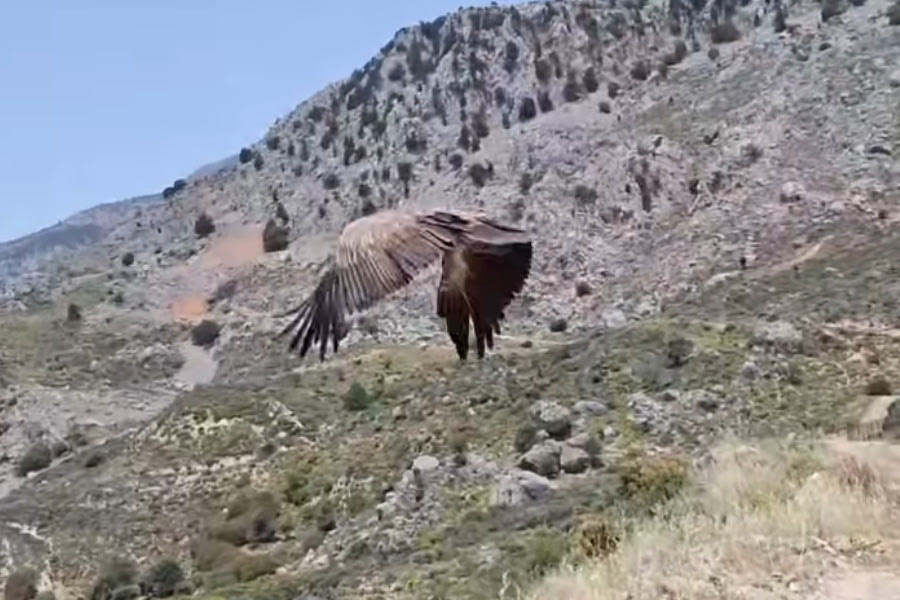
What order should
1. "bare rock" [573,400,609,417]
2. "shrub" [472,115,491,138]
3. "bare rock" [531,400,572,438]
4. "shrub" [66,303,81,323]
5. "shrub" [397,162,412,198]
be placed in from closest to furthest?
"bare rock" [531,400,572,438] → "bare rock" [573,400,609,417] → "shrub" [66,303,81,323] → "shrub" [397,162,412,198] → "shrub" [472,115,491,138]

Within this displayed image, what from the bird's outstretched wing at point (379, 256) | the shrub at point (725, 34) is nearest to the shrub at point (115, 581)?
the bird's outstretched wing at point (379, 256)

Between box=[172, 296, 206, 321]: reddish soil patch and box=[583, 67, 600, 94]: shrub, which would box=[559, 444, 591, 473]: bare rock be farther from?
box=[583, 67, 600, 94]: shrub

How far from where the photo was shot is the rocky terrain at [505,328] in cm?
2006

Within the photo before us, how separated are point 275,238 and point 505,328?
56.1ft

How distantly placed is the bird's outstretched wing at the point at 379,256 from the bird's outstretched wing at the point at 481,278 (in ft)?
0.18

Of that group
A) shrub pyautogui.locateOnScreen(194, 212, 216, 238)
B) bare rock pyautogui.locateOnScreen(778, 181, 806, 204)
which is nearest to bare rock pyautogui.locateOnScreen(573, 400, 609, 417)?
bare rock pyautogui.locateOnScreen(778, 181, 806, 204)

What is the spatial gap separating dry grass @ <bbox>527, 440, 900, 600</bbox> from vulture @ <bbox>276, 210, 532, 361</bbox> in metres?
4.70

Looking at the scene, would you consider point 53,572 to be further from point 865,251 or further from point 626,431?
point 865,251

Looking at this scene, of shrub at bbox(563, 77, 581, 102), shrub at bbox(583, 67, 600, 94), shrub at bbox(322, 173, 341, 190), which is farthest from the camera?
shrub at bbox(322, 173, 341, 190)

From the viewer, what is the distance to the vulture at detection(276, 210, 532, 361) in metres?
3.49

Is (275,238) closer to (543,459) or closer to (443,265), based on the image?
(543,459)

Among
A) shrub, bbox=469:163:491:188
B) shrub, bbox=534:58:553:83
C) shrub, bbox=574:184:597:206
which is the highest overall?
shrub, bbox=534:58:553:83

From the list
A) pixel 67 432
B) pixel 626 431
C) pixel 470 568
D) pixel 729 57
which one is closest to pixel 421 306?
pixel 67 432

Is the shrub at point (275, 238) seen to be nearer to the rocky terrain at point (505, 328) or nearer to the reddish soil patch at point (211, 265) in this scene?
the rocky terrain at point (505, 328)
